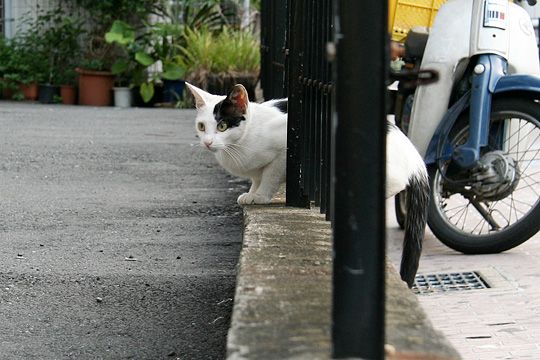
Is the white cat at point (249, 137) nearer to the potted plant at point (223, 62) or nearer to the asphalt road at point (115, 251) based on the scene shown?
the asphalt road at point (115, 251)

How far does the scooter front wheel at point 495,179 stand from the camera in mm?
5141

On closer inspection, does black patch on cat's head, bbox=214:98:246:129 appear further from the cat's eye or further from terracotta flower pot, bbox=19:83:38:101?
terracotta flower pot, bbox=19:83:38:101

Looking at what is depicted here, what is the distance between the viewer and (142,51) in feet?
46.6

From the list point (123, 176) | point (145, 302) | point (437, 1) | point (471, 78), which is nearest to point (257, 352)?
point (145, 302)

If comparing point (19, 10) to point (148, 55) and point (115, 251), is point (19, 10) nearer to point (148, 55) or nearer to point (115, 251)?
point (148, 55)

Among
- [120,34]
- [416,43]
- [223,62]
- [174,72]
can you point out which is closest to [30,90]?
[120,34]

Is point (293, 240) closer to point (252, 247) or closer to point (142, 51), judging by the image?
point (252, 247)

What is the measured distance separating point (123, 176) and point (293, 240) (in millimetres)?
3996

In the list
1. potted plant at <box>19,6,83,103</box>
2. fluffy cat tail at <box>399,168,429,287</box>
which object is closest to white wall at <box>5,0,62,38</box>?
potted plant at <box>19,6,83,103</box>

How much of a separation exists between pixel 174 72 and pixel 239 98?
9608 millimetres

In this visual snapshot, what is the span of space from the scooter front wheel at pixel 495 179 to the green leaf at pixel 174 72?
9049mm

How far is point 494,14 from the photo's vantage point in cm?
522

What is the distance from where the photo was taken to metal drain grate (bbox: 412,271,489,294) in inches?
184

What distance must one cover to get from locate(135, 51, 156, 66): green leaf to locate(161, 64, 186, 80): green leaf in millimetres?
224
